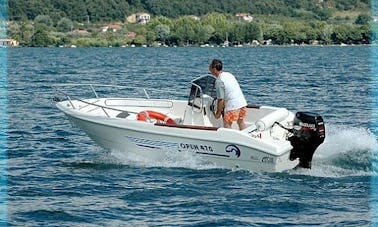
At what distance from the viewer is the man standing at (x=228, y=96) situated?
16.7 m

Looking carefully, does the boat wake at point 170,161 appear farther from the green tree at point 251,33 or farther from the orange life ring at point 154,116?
the green tree at point 251,33

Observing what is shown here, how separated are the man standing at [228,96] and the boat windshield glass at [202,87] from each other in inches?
13.1

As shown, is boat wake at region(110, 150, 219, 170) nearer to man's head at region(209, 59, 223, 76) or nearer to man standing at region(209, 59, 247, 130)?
man standing at region(209, 59, 247, 130)

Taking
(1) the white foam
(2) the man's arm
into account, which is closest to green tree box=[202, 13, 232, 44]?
(1) the white foam

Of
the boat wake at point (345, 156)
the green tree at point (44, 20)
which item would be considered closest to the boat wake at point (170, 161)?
the boat wake at point (345, 156)

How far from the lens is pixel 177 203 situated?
14078 mm

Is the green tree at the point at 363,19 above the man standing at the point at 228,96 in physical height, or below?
below

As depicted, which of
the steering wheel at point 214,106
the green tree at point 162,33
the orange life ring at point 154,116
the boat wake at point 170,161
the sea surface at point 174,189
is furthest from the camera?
the green tree at point 162,33

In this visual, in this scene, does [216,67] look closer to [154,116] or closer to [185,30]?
[154,116]

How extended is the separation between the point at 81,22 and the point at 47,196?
174672 millimetres

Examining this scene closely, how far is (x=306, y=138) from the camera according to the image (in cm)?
1578

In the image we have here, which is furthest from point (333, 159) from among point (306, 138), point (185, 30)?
point (185, 30)

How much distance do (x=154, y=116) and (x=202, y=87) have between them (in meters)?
1.23

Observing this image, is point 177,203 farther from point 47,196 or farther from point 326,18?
point 326,18
